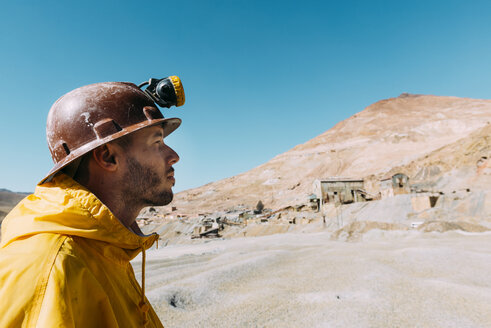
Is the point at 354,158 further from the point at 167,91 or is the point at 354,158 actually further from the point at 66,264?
the point at 66,264

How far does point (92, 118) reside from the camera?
1398 mm

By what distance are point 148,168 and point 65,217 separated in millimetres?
478

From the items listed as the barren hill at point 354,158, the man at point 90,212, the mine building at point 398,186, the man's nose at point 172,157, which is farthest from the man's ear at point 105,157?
the barren hill at point 354,158

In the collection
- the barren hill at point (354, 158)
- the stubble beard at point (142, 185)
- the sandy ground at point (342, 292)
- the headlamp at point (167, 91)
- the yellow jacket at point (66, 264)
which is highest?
the barren hill at point (354, 158)

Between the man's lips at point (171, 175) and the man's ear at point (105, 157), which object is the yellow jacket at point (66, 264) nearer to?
the man's ear at point (105, 157)

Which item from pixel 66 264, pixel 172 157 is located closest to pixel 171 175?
pixel 172 157

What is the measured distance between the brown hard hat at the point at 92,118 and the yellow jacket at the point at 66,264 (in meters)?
0.19

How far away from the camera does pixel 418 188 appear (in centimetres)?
3216

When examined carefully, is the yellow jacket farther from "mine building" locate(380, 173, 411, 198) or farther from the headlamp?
"mine building" locate(380, 173, 411, 198)

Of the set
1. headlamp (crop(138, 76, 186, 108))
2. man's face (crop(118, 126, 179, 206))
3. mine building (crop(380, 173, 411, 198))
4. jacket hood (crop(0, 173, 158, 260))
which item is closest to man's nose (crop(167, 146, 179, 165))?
man's face (crop(118, 126, 179, 206))

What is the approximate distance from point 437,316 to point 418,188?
32167mm

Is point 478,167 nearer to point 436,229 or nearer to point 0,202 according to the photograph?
point 436,229

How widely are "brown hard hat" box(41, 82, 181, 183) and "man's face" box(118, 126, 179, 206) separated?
3.2 inches

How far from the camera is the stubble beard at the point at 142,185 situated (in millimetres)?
1369
